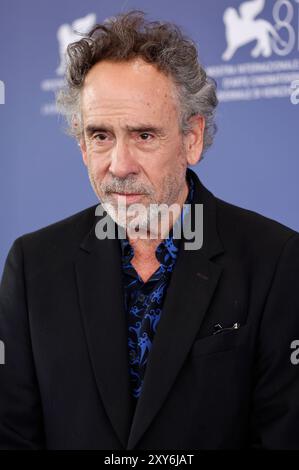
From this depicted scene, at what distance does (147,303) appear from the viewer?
1.56m

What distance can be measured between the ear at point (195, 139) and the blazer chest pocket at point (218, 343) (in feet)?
1.26

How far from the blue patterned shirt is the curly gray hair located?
24 centimetres

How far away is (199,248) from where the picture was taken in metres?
1.58

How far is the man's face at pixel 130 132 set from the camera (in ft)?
4.85

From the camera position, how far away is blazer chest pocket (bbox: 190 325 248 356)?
1.46 m

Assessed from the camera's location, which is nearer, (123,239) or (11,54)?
(123,239)

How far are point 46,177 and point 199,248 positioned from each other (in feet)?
4.99

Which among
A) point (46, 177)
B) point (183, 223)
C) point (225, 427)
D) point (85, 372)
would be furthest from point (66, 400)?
point (46, 177)

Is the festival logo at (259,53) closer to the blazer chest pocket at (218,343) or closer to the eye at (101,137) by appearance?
the eye at (101,137)

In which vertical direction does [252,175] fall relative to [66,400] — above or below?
above

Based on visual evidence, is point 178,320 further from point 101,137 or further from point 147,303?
point 101,137

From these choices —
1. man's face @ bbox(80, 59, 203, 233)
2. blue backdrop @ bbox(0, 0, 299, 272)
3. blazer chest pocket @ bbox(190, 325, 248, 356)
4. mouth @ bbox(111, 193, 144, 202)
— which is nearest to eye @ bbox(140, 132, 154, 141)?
man's face @ bbox(80, 59, 203, 233)

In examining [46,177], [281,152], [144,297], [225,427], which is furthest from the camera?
[46,177]

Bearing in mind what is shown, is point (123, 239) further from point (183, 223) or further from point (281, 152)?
point (281, 152)
